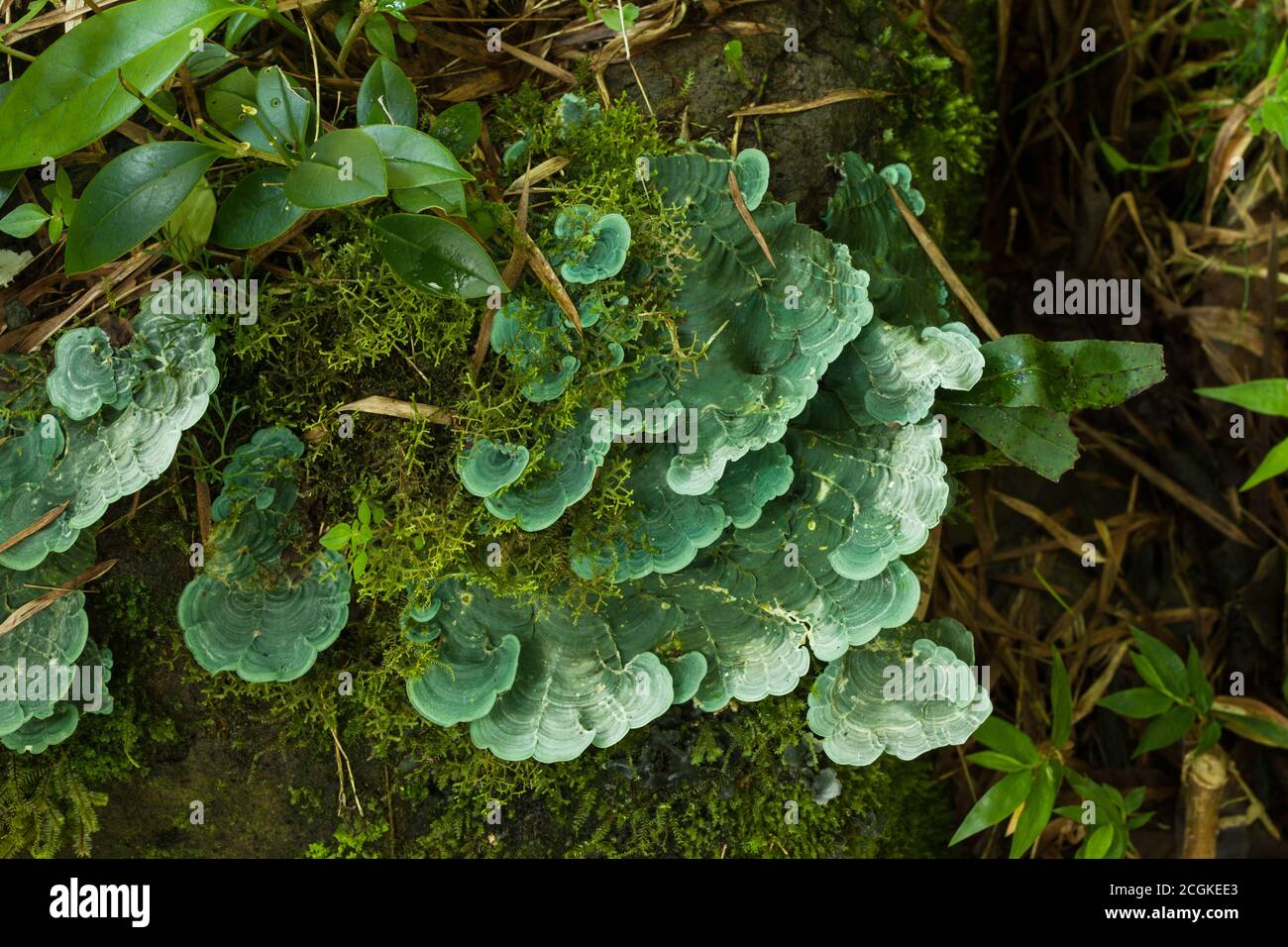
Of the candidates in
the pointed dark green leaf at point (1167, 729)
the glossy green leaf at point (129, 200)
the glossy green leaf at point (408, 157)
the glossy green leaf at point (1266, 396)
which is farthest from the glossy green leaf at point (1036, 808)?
the glossy green leaf at point (129, 200)

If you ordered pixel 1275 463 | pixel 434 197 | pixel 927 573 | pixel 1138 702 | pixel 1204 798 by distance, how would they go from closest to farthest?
1. pixel 434 197
2. pixel 1275 463
3. pixel 927 573
4. pixel 1138 702
5. pixel 1204 798

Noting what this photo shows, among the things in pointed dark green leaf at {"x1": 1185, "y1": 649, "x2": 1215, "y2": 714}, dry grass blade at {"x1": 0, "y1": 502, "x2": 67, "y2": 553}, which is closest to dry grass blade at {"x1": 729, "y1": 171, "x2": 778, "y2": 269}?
dry grass blade at {"x1": 0, "y1": 502, "x2": 67, "y2": 553}

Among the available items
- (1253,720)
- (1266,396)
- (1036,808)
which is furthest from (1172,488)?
(1036,808)

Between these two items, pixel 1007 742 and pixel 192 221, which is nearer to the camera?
pixel 192 221

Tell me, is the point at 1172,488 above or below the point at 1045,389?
below

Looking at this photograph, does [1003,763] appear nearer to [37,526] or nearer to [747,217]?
[747,217]

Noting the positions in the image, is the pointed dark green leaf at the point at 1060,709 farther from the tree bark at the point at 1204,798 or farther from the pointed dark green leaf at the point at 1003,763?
the tree bark at the point at 1204,798
